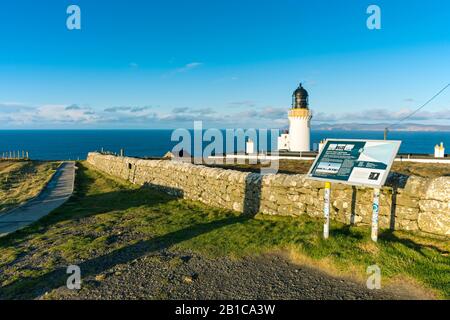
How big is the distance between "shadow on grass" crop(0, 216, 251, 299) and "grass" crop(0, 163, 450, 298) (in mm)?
18

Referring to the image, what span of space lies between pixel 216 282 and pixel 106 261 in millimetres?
2531

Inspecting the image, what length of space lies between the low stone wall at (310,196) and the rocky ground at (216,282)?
2540 mm

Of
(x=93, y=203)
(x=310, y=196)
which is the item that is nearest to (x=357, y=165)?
(x=310, y=196)

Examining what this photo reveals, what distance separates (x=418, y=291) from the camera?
4.95 m

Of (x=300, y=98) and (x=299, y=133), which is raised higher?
(x=300, y=98)

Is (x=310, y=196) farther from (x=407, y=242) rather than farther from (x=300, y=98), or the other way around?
(x=300, y=98)

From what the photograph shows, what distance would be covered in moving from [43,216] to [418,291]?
34.5ft

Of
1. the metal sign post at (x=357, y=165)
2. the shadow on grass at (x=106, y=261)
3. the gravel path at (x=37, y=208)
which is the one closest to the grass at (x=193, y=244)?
the shadow on grass at (x=106, y=261)

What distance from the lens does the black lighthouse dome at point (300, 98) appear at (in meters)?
33.5

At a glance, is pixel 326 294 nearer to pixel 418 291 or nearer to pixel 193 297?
pixel 418 291

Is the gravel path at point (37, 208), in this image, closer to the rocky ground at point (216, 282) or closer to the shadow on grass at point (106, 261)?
the shadow on grass at point (106, 261)

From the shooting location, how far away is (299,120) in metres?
33.2

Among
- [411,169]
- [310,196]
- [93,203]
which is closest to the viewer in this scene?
[310,196]
